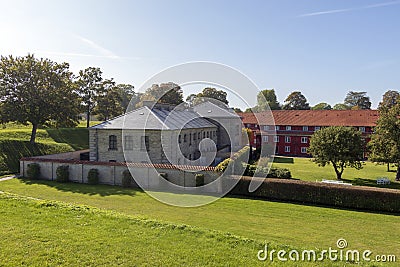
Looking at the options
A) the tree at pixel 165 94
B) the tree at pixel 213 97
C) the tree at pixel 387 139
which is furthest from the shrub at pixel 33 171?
the tree at pixel 387 139

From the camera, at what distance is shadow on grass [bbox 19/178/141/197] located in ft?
64.8

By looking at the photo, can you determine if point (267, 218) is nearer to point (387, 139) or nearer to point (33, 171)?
point (387, 139)

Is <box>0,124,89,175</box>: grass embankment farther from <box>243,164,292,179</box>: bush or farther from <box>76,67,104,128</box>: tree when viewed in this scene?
<box>243,164,292,179</box>: bush

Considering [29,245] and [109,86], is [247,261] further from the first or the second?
[109,86]

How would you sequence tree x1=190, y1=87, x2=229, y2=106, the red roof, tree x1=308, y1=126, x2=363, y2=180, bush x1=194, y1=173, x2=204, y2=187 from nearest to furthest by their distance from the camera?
1. bush x1=194, y1=173, x2=204, y2=187
2. tree x1=308, y1=126, x2=363, y2=180
3. tree x1=190, y1=87, x2=229, y2=106
4. the red roof

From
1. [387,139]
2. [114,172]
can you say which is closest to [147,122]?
[114,172]

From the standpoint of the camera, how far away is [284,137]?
48.7 m

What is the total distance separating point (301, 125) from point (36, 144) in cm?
3573

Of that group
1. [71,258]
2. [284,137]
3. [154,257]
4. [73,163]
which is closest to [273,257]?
[154,257]

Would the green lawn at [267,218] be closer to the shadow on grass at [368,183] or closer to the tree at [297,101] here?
the shadow on grass at [368,183]

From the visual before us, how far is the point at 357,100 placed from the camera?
325 ft

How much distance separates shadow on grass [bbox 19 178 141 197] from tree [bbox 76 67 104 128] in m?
28.8

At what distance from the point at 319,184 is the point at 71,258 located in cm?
1450

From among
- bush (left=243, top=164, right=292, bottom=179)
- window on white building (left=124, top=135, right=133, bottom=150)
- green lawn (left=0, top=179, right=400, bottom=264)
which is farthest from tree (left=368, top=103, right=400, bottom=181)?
window on white building (left=124, top=135, right=133, bottom=150)
